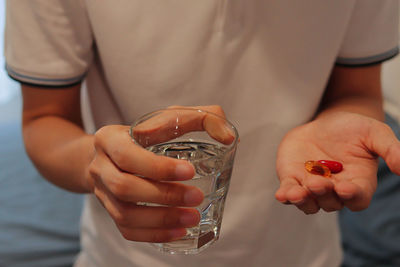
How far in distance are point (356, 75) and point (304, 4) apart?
0.65ft

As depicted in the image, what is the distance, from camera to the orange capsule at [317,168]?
57 centimetres

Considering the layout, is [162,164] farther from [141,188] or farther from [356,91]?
[356,91]

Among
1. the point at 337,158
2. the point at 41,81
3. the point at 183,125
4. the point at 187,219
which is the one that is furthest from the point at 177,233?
the point at 41,81

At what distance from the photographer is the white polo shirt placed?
70cm

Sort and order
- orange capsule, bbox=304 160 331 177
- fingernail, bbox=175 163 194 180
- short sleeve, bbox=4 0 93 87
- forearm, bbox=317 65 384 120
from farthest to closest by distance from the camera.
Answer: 1. forearm, bbox=317 65 384 120
2. short sleeve, bbox=4 0 93 87
3. orange capsule, bbox=304 160 331 177
4. fingernail, bbox=175 163 194 180

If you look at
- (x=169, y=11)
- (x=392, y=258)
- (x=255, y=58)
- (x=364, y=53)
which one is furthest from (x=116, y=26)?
(x=392, y=258)

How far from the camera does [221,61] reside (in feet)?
2.37

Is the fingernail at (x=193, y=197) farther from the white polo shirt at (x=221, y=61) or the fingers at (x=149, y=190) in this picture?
the white polo shirt at (x=221, y=61)

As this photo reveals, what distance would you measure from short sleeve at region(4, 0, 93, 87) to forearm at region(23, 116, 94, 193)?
0.08 meters

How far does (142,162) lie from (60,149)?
32cm

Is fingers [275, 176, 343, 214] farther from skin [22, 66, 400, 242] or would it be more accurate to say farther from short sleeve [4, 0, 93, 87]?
short sleeve [4, 0, 93, 87]

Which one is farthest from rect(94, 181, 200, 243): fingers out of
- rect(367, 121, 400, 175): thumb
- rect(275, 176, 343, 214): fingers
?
rect(367, 121, 400, 175): thumb

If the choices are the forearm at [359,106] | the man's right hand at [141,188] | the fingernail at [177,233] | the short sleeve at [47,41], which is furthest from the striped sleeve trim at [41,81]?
the forearm at [359,106]

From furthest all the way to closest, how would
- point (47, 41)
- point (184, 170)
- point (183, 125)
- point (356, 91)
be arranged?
point (356, 91) → point (47, 41) → point (183, 125) → point (184, 170)
